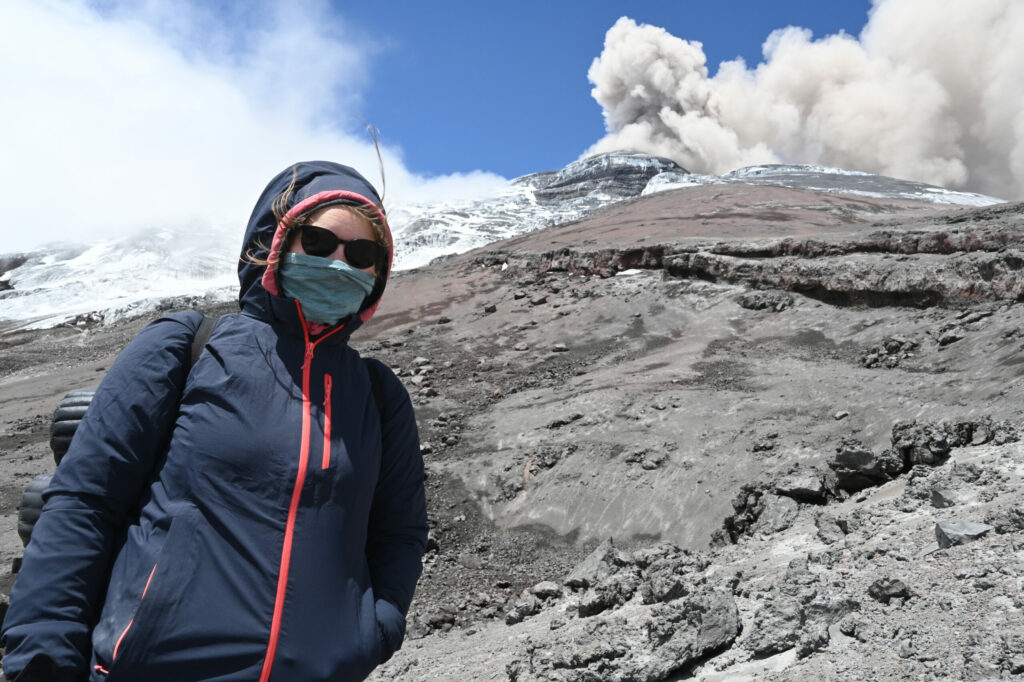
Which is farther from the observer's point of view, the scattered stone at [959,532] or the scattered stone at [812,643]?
the scattered stone at [959,532]

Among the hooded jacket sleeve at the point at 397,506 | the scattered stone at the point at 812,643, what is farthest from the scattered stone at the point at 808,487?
the hooded jacket sleeve at the point at 397,506

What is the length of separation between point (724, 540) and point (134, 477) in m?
5.50

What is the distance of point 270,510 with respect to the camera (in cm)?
148

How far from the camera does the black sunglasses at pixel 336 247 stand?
167cm

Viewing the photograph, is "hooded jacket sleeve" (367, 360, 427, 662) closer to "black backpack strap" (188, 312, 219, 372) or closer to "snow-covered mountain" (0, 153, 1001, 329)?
"black backpack strap" (188, 312, 219, 372)

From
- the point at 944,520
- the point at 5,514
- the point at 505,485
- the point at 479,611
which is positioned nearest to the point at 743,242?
the point at 505,485

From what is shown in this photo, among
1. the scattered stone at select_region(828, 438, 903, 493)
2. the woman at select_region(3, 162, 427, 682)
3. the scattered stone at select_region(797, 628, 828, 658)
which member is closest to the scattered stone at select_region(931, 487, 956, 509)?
the scattered stone at select_region(828, 438, 903, 493)

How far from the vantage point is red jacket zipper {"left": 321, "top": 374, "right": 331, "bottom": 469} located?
61.1 inches

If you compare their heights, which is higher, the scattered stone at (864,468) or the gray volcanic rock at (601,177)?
the gray volcanic rock at (601,177)

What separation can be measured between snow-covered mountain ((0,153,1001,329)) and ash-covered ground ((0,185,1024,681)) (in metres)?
20.1

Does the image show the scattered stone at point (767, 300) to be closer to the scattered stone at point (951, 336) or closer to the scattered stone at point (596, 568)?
the scattered stone at point (951, 336)

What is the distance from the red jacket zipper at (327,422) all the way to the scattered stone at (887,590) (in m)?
2.51

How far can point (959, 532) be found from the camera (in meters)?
3.23

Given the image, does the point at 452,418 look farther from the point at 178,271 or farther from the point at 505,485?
the point at 178,271
